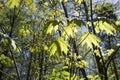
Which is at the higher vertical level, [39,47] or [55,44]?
[55,44]

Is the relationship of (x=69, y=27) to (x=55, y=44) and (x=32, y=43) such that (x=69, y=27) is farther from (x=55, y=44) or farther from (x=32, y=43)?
(x=32, y=43)

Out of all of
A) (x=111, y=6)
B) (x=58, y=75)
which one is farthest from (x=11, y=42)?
(x=111, y=6)

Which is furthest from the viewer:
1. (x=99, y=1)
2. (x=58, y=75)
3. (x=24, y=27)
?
(x=24, y=27)

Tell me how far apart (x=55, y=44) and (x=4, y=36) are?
416mm

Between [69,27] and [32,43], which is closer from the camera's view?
[69,27]

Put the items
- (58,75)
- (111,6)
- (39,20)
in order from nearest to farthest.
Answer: (58,75) < (111,6) < (39,20)

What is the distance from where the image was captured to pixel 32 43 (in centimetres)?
927

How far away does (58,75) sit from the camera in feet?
11.6

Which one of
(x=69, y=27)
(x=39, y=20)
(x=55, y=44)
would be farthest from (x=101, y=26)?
(x=39, y=20)

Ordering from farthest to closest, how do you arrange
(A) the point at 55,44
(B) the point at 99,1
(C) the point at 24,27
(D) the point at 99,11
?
1. (C) the point at 24,27
2. (D) the point at 99,11
3. (B) the point at 99,1
4. (A) the point at 55,44

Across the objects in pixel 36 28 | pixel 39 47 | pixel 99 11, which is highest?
pixel 99 11

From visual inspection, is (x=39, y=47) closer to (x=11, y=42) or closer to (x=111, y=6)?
(x=111, y=6)

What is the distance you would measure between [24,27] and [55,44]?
21.7 feet

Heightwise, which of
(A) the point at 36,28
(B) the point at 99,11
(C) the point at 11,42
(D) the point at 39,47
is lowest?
(D) the point at 39,47
